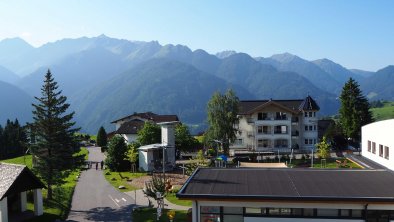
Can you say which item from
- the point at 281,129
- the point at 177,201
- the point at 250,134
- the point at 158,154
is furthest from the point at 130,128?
the point at 177,201

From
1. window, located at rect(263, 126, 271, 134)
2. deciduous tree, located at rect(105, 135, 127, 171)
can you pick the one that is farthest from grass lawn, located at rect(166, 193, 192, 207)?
window, located at rect(263, 126, 271, 134)

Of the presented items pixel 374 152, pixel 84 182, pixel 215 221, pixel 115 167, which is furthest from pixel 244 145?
pixel 215 221

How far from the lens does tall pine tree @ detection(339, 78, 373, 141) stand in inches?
2781

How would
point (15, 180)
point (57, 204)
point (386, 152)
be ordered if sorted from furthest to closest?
point (57, 204)
point (386, 152)
point (15, 180)

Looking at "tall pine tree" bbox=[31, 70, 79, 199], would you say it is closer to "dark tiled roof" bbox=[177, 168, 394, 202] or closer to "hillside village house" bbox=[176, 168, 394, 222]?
"dark tiled roof" bbox=[177, 168, 394, 202]

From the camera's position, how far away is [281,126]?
72688 millimetres

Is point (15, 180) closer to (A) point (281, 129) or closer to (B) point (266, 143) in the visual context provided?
(B) point (266, 143)

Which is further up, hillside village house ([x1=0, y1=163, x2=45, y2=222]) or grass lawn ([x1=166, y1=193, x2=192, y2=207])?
hillside village house ([x1=0, y1=163, x2=45, y2=222])

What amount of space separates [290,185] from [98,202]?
74.3 ft

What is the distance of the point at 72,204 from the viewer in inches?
1588

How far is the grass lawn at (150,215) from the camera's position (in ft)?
109

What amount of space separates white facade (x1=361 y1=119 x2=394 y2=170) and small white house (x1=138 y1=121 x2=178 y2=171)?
1163 inches

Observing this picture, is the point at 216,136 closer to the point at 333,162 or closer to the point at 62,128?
the point at 333,162

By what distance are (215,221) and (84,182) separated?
3229 cm
